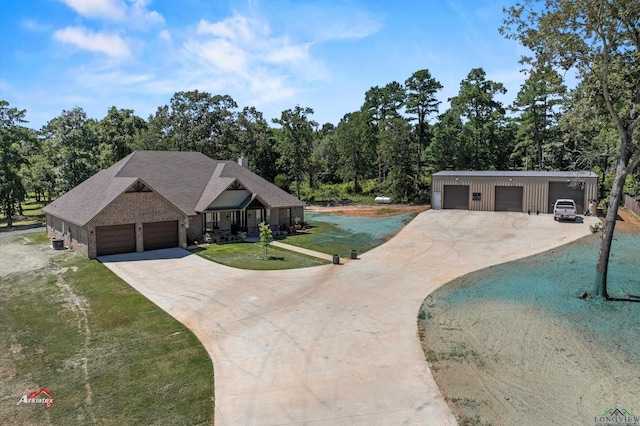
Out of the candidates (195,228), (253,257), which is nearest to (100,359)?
(253,257)

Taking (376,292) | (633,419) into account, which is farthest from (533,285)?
(633,419)

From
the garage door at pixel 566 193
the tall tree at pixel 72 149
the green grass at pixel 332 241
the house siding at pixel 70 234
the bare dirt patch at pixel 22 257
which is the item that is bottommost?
the bare dirt patch at pixel 22 257

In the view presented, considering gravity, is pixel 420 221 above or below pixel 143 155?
below

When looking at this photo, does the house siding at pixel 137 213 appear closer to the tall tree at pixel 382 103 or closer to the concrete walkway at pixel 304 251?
the concrete walkway at pixel 304 251

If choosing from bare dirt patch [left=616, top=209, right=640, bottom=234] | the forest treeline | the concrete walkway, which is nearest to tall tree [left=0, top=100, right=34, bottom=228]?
the forest treeline

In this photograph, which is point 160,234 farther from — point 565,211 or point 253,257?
point 565,211

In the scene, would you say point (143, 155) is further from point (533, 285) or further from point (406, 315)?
point (533, 285)

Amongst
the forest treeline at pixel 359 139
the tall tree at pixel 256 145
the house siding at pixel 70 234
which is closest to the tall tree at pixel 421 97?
the forest treeline at pixel 359 139

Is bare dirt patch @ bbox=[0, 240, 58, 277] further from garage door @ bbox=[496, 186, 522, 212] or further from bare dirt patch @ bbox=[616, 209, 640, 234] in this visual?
bare dirt patch @ bbox=[616, 209, 640, 234]
